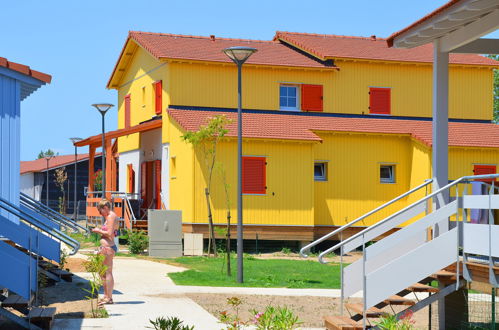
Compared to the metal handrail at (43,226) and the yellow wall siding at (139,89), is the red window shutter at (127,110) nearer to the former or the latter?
the yellow wall siding at (139,89)

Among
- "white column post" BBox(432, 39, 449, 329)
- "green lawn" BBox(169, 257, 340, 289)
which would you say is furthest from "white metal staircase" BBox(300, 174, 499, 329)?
"green lawn" BBox(169, 257, 340, 289)

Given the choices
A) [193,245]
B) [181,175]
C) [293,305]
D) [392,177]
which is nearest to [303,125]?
[392,177]

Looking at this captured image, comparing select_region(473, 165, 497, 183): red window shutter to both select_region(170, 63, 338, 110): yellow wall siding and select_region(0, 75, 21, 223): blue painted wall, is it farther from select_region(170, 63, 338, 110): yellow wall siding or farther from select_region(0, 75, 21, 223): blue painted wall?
select_region(0, 75, 21, 223): blue painted wall

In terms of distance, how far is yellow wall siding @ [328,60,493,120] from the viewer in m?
34.2

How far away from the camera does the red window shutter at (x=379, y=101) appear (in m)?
34.5

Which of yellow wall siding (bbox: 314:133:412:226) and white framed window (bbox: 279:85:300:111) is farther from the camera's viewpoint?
white framed window (bbox: 279:85:300:111)

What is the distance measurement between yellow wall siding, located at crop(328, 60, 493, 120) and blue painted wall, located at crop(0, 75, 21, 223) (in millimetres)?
18837

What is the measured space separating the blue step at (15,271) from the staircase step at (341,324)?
422 cm

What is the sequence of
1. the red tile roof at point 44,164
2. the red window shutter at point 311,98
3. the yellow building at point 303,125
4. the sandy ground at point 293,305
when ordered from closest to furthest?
the sandy ground at point 293,305 → the yellow building at point 303,125 → the red window shutter at point 311,98 → the red tile roof at point 44,164

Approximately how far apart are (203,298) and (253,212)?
13230 mm

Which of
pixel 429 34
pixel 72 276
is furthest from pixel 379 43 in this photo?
pixel 429 34

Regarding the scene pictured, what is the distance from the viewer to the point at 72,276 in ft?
63.6

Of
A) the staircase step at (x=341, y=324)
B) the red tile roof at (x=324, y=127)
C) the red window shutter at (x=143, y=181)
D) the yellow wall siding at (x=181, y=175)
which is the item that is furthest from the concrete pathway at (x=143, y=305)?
the red window shutter at (x=143, y=181)

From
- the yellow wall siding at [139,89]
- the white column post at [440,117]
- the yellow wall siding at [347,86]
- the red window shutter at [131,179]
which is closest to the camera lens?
the white column post at [440,117]
